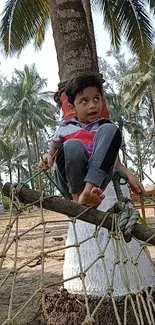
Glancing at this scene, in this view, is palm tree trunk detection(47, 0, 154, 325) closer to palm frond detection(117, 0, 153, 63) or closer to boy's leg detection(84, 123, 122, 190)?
boy's leg detection(84, 123, 122, 190)

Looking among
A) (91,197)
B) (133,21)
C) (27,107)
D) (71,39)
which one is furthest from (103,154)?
(27,107)

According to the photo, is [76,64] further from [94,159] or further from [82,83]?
[94,159]

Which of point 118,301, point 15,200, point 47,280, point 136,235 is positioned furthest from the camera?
point 47,280

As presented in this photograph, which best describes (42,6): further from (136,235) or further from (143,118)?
(143,118)

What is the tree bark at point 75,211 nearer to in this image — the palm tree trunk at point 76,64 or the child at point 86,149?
the child at point 86,149

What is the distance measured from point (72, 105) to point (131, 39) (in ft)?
19.3

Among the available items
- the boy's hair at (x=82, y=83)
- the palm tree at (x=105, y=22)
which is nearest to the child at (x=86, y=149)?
the boy's hair at (x=82, y=83)

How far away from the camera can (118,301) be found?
2.59m

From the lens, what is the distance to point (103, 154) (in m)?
1.48

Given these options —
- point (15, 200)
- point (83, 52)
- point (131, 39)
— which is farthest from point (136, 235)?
point (131, 39)

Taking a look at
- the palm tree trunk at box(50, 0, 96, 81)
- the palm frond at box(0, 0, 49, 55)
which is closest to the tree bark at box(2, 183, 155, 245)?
the palm tree trunk at box(50, 0, 96, 81)

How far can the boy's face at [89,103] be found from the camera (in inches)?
65.6

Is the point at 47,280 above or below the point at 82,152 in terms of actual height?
below

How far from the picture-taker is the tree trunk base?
2.52 m
